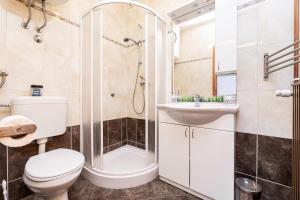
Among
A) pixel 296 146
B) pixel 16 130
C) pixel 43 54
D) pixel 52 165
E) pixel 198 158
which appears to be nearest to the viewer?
pixel 16 130

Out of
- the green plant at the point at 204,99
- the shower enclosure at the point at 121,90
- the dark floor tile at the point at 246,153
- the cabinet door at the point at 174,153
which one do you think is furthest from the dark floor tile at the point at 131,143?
the dark floor tile at the point at 246,153

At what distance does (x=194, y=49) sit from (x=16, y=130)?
1.70 metres

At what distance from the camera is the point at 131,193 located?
137 cm

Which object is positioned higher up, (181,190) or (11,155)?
(11,155)

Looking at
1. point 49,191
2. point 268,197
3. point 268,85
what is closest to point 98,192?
point 49,191

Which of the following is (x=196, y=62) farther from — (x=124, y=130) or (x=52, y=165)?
(x=52, y=165)

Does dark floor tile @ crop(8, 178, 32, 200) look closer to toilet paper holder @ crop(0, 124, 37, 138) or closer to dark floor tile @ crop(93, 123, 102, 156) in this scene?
dark floor tile @ crop(93, 123, 102, 156)

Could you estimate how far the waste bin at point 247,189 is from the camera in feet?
3.49

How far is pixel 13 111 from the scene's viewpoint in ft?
3.64

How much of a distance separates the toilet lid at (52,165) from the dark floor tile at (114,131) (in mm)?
752

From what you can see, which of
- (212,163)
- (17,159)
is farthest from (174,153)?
(17,159)

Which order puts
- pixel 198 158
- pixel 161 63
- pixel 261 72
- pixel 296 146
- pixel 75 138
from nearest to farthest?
1. pixel 296 146
2. pixel 261 72
3. pixel 198 158
4. pixel 75 138
5. pixel 161 63

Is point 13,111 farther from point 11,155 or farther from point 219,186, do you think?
point 219,186

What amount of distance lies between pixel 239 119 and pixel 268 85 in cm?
34
